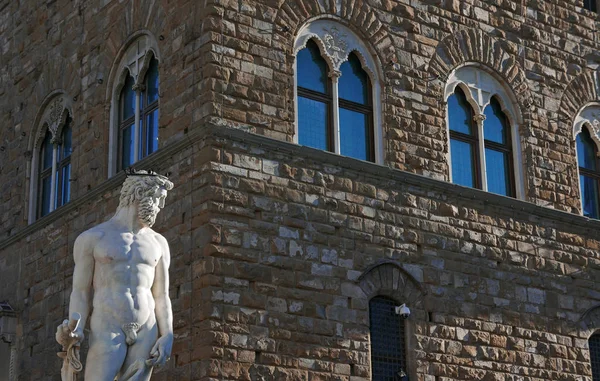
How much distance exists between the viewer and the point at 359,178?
17.2 m

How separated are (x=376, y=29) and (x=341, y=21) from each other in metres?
0.63

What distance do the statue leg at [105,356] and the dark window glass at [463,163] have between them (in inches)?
345

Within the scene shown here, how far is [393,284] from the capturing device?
17.0 meters

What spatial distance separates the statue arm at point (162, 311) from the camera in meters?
10.8

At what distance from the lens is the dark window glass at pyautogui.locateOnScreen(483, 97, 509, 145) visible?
19.2 metres

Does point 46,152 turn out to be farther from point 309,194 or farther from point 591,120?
point 591,120

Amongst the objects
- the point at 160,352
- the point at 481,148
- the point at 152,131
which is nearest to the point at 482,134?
Result: the point at 481,148

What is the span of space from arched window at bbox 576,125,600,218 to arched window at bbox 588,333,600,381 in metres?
2.09

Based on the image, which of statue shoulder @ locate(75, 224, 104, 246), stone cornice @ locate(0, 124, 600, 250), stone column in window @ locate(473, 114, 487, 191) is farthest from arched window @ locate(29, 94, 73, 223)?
statue shoulder @ locate(75, 224, 104, 246)

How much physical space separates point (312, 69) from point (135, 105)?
269 cm

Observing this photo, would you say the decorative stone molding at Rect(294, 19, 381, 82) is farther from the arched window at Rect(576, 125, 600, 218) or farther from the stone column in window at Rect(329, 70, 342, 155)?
the arched window at Rect(576, 125, 600, 218)

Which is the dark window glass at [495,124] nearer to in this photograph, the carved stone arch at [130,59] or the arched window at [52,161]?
the carved stone arch at [130,59]


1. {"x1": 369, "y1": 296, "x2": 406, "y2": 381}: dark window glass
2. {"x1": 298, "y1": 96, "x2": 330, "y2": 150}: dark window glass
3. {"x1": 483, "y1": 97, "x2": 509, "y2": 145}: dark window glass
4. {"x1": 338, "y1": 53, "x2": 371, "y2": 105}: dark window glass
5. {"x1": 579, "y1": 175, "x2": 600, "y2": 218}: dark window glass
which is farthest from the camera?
{"x1": 579, "y1": 175, "x2": 600, "y2": 218}: dark window glass

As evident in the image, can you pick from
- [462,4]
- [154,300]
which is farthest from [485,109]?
[154,300]
